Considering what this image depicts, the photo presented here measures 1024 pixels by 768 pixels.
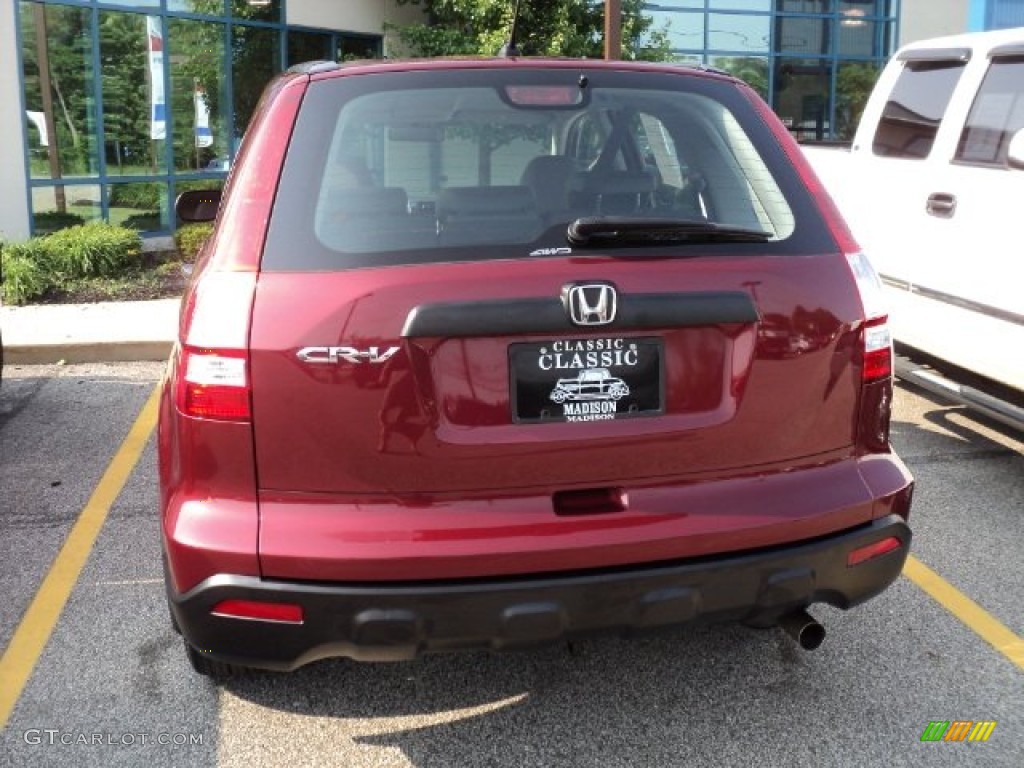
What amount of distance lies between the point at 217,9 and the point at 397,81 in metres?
11.9

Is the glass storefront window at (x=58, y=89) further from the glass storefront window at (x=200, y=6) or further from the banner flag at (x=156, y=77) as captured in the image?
the glass storefront window at (x=200, y=6)

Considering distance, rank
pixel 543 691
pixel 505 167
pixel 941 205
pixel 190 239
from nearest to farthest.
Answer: pixel 505 167 → pixel 543 691 → pixel 941 205 → pixel 190 239

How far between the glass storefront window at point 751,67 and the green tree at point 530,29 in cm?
396

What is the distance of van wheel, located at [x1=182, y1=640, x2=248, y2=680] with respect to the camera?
2.87 metres

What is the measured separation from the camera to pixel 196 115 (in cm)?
1352

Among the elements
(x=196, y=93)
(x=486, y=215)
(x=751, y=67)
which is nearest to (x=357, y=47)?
(x=196, y=93)

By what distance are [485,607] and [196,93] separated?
1249 centimetres

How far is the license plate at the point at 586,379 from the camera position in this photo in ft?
8.12

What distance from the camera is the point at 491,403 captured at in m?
2.45

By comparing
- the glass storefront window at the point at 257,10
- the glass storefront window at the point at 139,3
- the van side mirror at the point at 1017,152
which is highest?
the glass storefront window at the point at 257,10

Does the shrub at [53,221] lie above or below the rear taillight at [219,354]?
below

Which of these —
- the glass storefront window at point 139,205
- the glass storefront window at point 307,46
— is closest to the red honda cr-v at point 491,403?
the glass storefront window at point 139,205

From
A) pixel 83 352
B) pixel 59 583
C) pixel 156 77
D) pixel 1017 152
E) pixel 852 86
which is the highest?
pixel 852 86

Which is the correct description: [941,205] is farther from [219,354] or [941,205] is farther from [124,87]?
[124,87]
